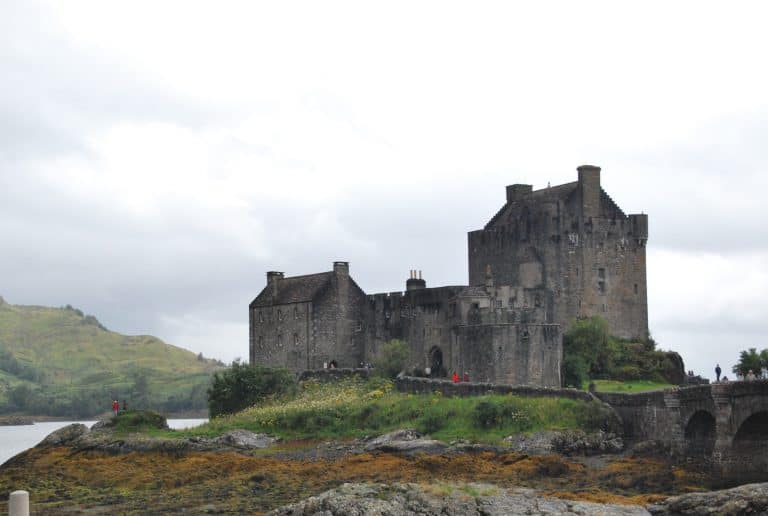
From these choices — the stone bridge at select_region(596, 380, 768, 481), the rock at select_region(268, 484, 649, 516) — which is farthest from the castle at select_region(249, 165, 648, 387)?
the rock at select_region(268, 484, 649, 516)

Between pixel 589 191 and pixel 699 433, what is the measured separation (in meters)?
29.2

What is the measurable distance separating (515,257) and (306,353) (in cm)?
1365

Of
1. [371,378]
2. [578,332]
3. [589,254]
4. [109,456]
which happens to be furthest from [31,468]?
[589,254]

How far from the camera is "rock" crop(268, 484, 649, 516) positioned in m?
39.3

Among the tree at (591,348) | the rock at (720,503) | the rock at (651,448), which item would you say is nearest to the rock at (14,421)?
the tree at (591,348)

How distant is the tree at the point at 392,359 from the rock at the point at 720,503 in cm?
3381

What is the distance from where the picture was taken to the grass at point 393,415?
184ft

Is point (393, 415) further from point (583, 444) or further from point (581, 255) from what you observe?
point (581, 255)

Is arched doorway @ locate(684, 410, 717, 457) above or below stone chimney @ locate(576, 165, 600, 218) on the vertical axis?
below

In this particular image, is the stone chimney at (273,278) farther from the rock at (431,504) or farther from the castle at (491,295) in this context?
the rock at (431,504)

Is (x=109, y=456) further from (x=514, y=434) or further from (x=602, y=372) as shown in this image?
(x=602, y=372)

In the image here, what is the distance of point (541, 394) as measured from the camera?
192 ft

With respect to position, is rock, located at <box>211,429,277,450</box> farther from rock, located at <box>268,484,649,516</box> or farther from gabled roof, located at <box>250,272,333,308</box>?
rock, located at <box>268,484,649,516</box>

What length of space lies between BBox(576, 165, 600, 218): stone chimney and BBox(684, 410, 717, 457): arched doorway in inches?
1123
